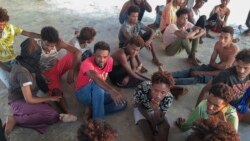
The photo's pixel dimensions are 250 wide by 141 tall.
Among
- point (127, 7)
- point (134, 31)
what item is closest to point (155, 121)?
point (134, 31)

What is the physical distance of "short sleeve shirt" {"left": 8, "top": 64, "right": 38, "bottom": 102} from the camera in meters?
2.71

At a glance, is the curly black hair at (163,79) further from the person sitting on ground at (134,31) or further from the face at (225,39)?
the person sitting on ground at (134,31)

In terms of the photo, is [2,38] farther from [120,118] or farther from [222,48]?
[222,48]

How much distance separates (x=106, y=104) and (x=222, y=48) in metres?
1.62

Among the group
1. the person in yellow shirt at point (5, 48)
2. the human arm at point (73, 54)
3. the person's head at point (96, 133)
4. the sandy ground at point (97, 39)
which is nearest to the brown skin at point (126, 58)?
the sandy ground at point (97, 39)

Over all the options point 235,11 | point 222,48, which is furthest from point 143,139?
point 235,11

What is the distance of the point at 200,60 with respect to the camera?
176 inches

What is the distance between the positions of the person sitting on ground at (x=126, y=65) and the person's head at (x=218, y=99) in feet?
3.63

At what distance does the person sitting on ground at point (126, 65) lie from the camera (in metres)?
3.47

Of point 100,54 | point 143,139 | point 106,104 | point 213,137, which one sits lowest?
point 143,139

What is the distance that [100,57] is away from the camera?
9.91 ft

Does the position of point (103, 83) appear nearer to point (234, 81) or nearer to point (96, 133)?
point (96, 133)

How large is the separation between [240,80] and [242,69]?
14 centimetres

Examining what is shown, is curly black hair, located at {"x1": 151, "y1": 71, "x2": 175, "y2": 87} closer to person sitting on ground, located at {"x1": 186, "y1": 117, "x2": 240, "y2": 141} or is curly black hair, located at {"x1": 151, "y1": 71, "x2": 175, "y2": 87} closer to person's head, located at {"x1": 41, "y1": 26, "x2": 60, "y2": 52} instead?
person sitting on ground, located at {"x1": 186, "y1": 117, "x2": 240, "y2": 141}
